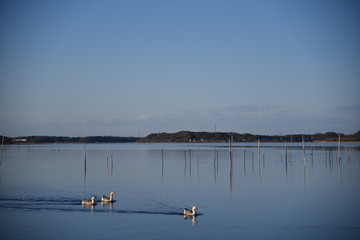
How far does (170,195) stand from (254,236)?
49.5ft

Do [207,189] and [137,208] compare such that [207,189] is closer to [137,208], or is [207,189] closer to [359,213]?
[137,208]

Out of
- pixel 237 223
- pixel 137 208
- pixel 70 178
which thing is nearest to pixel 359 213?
pixel 237 223

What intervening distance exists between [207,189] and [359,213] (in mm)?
15166

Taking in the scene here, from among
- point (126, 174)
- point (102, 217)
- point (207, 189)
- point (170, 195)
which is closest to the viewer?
point (102, 217)

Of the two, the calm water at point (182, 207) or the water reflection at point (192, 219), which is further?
the water reflection at point (192, 219)

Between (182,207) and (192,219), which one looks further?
(182,207)

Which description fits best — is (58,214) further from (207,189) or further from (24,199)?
(207,189)

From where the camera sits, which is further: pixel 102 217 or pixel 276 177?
pixel 276 177

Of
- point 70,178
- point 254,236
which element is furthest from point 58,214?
point 70,178

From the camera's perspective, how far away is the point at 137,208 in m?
29.8

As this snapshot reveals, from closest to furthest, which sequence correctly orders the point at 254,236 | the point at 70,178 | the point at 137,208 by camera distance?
the point at 254,236
the point at 137,208
the point at 70,178

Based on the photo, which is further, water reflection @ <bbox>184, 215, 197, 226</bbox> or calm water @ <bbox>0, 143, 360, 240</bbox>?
water reflection @ <bbox>184, 215, 197, 226</bbox>

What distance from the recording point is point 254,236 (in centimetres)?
2211

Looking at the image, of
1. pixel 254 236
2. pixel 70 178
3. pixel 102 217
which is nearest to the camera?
pixel 254 236
